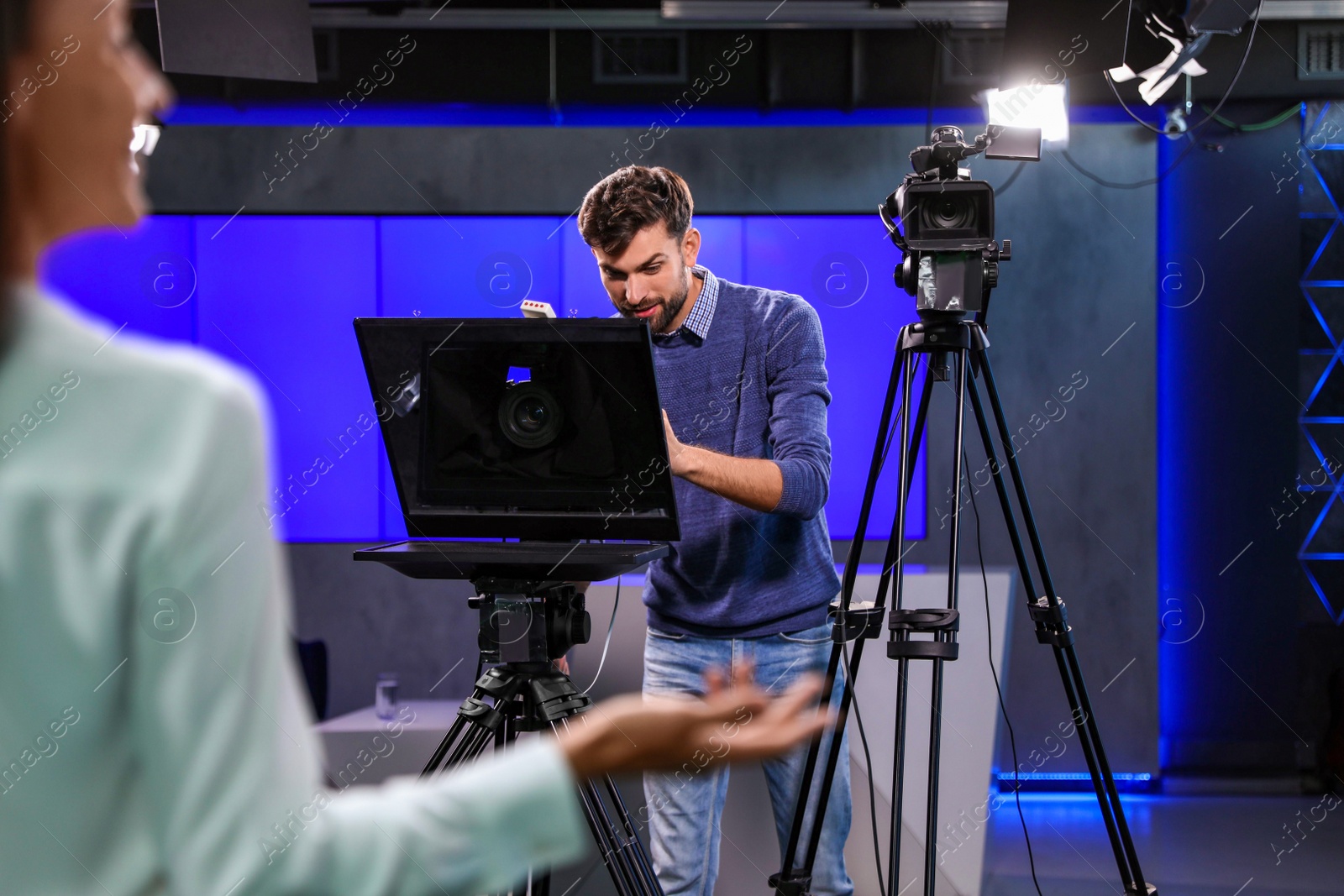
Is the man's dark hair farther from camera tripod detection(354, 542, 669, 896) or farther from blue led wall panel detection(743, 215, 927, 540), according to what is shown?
blue led wall panel detection(743, 215, 927, 540)

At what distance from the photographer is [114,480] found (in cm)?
35

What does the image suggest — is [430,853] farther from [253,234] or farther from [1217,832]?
[253,234]

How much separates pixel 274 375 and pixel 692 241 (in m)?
3.29

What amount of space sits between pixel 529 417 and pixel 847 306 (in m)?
3.51

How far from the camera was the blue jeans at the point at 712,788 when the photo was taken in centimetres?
183

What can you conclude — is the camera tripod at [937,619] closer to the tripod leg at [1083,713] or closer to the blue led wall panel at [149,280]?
the tripod leg at [1083,713]

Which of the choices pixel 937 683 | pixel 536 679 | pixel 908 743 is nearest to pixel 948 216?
pixel 937 683

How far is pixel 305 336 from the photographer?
4.71 metres

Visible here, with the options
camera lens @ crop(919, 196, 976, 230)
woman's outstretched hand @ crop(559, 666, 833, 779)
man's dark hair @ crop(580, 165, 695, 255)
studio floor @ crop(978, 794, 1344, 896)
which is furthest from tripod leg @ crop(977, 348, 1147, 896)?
studio floor @ crop(978, 794, 1344, 896)

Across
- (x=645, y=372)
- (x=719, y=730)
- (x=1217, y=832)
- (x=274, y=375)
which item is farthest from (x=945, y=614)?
(x=274, y=375)

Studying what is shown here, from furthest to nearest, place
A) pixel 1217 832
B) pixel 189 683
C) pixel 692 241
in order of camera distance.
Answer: pixel 1217 832 < pixel 692 241 < pixel 189 683

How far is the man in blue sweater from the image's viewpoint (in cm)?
185

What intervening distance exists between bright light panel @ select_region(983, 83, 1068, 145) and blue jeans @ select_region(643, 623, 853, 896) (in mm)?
1166

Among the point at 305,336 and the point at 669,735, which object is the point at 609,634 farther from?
the point at 305,336
